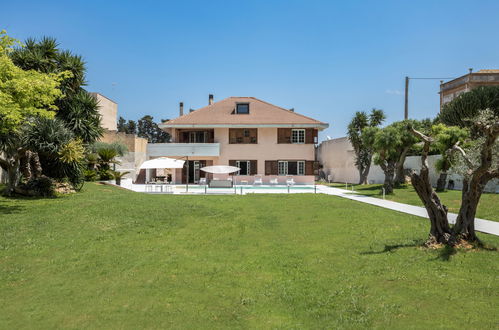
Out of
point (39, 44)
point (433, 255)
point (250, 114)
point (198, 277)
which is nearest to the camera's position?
point (198, 277)

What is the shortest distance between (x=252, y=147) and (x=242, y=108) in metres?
5.07

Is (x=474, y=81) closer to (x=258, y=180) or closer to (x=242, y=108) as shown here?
(x=242, y=108)

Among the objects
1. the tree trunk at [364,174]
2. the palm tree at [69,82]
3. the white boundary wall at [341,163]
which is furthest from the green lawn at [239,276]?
the white boundary wall at [341,163]

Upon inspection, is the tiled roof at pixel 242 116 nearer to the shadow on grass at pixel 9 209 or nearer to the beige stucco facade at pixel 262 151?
the beige stucco facade at pixel 262 151

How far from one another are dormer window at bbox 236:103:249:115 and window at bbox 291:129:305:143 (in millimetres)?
5741

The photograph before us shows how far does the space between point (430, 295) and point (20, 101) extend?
1463cm

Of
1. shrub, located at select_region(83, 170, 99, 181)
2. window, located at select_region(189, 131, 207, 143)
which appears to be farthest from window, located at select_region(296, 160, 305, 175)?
shrub, located at select_region(83, 170, 99, 181)

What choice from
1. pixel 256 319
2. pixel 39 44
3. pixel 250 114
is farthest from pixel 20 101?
pixel 250 114

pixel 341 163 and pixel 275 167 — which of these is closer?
pixel 275 167

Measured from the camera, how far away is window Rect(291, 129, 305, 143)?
37.5 m

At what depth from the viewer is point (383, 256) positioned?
26.6ft

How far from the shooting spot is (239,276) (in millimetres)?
7152

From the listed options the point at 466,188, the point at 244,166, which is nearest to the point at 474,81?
the point at 244,166

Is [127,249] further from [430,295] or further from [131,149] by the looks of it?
[131,149]
